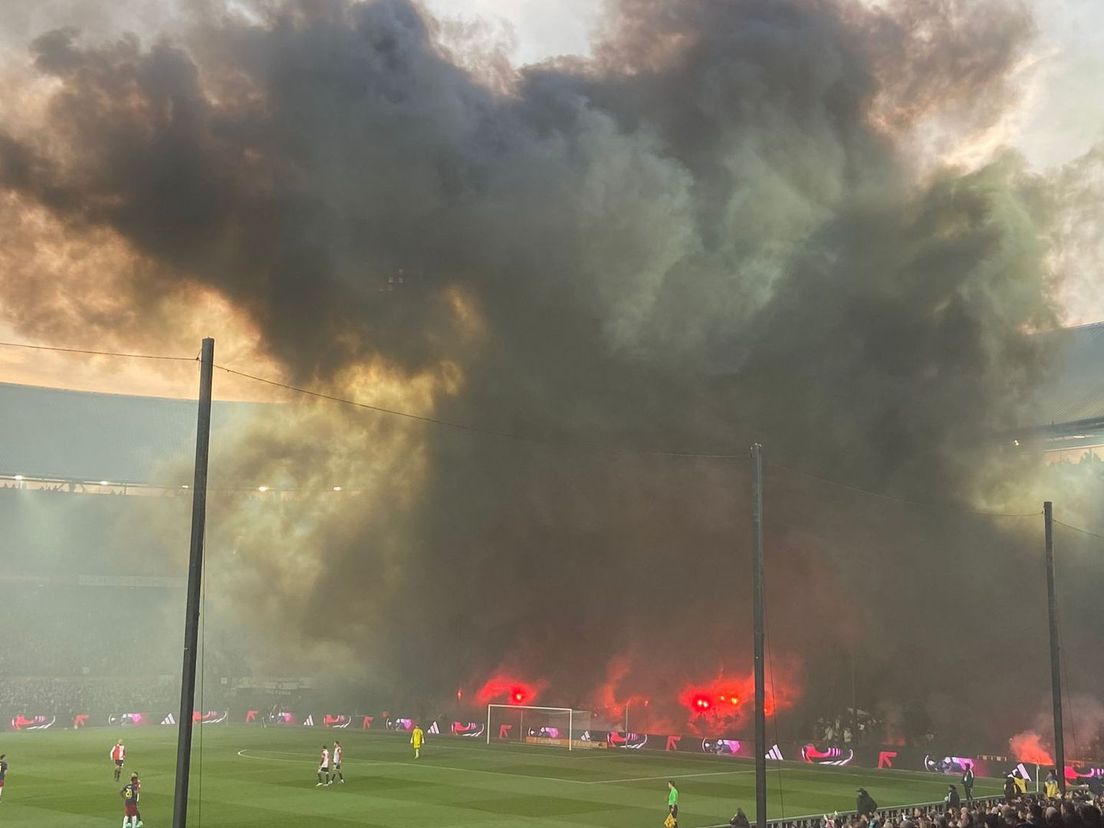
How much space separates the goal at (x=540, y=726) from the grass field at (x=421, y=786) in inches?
93.4

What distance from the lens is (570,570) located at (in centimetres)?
7331

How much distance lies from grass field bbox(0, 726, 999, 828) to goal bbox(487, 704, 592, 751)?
93.4 inches

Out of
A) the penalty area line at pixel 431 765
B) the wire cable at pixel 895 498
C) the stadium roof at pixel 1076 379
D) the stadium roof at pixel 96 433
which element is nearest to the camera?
the penalty area line at pixel 431 765

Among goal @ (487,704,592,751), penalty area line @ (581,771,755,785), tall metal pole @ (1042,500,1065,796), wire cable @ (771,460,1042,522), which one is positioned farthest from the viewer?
wire cable @ (771,460,1042,522)

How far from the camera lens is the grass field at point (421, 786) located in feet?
107

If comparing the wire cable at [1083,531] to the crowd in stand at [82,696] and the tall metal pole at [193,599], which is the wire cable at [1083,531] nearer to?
the tall metal pole at [193,599]

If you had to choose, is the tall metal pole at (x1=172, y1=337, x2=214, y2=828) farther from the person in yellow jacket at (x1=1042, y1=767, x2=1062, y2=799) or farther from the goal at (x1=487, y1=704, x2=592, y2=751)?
the goal at (x1=487, y1=704, x2=592, y2=751)

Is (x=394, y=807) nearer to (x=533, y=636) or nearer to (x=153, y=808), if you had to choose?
(x=153, y=808)

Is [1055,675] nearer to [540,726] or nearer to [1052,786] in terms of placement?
[1052,786]

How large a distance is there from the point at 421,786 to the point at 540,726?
23.4 meters

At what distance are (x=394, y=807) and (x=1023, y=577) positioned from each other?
39077mm

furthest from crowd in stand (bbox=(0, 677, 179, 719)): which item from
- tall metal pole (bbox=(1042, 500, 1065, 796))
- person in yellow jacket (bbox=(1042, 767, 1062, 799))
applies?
tall metal pole (bbox=(1042, 500, 1065, 796))

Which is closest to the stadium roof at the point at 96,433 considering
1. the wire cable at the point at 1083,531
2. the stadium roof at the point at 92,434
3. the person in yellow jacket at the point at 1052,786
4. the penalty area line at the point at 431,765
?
the stadium roof at the point at 92,434

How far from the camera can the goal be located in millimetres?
60656
